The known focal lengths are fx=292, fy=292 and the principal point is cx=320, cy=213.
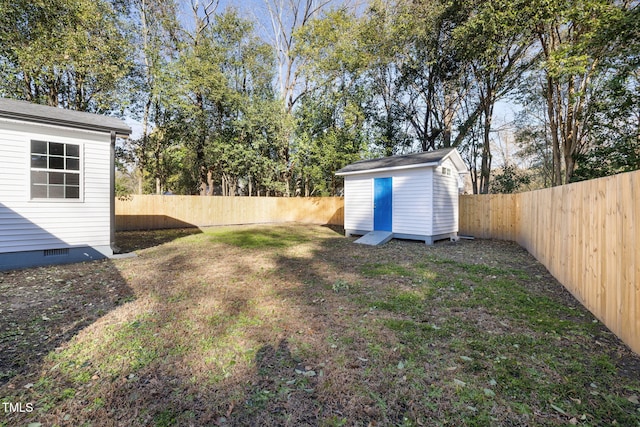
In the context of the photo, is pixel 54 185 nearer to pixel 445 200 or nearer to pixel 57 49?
pixel 57 49

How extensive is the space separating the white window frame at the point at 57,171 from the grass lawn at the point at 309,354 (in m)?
1.72

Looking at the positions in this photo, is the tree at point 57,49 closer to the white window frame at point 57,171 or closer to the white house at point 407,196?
the white window frame at point 57,171

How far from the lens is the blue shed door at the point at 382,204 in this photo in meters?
9.81

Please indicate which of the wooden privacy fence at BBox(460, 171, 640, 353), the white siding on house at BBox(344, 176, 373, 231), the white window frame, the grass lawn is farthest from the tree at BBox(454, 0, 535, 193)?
the white window frame

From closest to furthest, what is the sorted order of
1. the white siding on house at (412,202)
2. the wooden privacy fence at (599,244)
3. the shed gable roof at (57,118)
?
the wooden privacy fence at (599,244) → the shed gable roof at (57,118) → the white siding on house at (412,202)

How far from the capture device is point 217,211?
15531 mm

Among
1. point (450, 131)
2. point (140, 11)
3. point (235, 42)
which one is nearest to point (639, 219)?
point (450, 131)

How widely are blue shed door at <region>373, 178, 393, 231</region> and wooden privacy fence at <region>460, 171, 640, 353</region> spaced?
4232mm

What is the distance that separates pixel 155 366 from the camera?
2488 millimetres

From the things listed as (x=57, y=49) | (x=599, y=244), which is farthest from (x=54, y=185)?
(x=599, y=244)

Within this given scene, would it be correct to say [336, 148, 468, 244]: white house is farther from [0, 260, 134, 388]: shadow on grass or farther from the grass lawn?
[0, 260, 134, 388]: shadow on grass

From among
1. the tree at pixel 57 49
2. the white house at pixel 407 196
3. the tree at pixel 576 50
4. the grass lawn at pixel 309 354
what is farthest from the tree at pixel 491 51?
the tree at pixel 57 49

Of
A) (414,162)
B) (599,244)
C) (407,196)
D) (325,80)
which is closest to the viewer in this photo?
(599,244)

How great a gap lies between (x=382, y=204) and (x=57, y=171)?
8.54 metres
